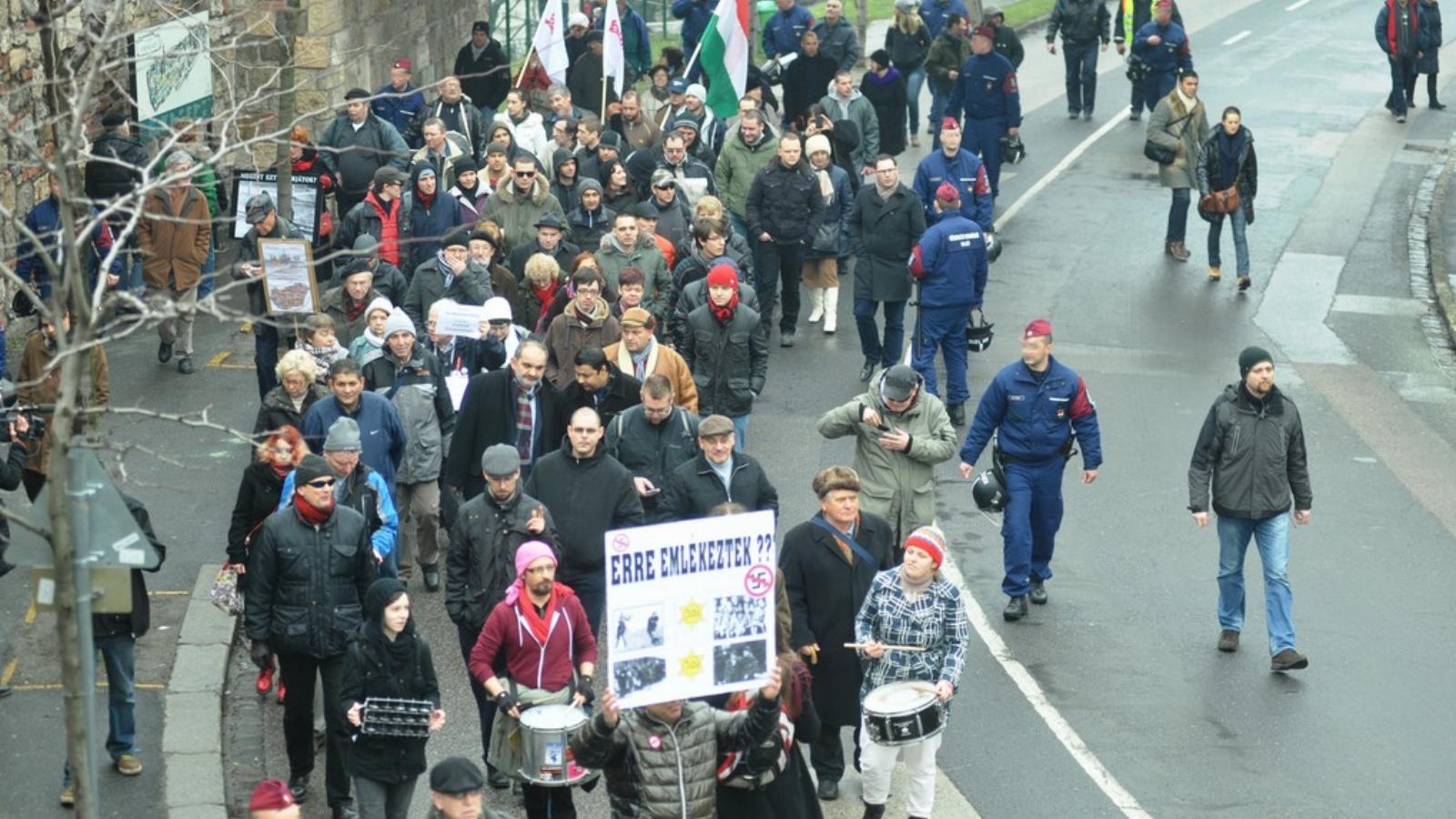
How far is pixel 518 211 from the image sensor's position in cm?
1817

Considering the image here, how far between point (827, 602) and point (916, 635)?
641mm

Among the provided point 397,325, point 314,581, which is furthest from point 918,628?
point 397,325

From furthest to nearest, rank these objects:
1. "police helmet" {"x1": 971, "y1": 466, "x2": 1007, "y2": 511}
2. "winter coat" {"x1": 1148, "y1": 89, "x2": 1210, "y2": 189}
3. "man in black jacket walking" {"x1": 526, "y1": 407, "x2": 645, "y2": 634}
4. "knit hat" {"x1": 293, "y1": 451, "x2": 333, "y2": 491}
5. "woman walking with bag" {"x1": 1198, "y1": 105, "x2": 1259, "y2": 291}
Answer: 1. "winter coat" {"x1": 1148, "y1": 89, "x2": 1210, "y2": 189}
2. "woman walking with bag" {"x1": 1198, "y1": 105, "x2": 1259, "y2": 291}
3. "police helmet" {"x1": 971, "y1": 466, "x2": 1007, "y2": 511}
4. "man in black jacket walking" {"x1": 526, "y1": 407, "x2": 645, "y2": 634}
5. "knit hat" {"x1": 293, "y1": 451, "x2": 333, "y2": 491}

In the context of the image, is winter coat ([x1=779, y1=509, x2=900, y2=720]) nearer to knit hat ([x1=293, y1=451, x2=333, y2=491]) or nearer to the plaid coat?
the plaid coat

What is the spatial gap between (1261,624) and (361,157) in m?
9.72

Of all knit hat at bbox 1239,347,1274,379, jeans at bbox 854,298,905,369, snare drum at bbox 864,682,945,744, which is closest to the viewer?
snare drum at bbox 864,682,945,744

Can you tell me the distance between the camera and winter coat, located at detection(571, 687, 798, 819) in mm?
9195

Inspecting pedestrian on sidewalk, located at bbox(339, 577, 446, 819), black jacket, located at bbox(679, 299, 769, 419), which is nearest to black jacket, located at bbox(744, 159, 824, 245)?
black jacket, located at bbox(679, 299, 769, 419)

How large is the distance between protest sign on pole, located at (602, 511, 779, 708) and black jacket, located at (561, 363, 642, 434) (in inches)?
177

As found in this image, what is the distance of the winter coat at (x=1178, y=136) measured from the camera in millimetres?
22719

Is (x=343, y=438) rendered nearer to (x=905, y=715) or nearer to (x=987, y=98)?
(x=905, y=715)

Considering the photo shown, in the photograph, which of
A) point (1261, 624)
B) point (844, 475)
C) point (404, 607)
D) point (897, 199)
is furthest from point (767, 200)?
point (404, 607)

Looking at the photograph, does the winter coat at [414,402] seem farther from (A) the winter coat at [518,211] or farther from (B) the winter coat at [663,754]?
(B) the winter coat at [663,754]

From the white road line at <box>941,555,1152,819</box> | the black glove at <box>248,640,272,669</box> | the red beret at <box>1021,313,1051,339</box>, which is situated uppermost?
the red beret at <box>1021,313,1051,339</box>
